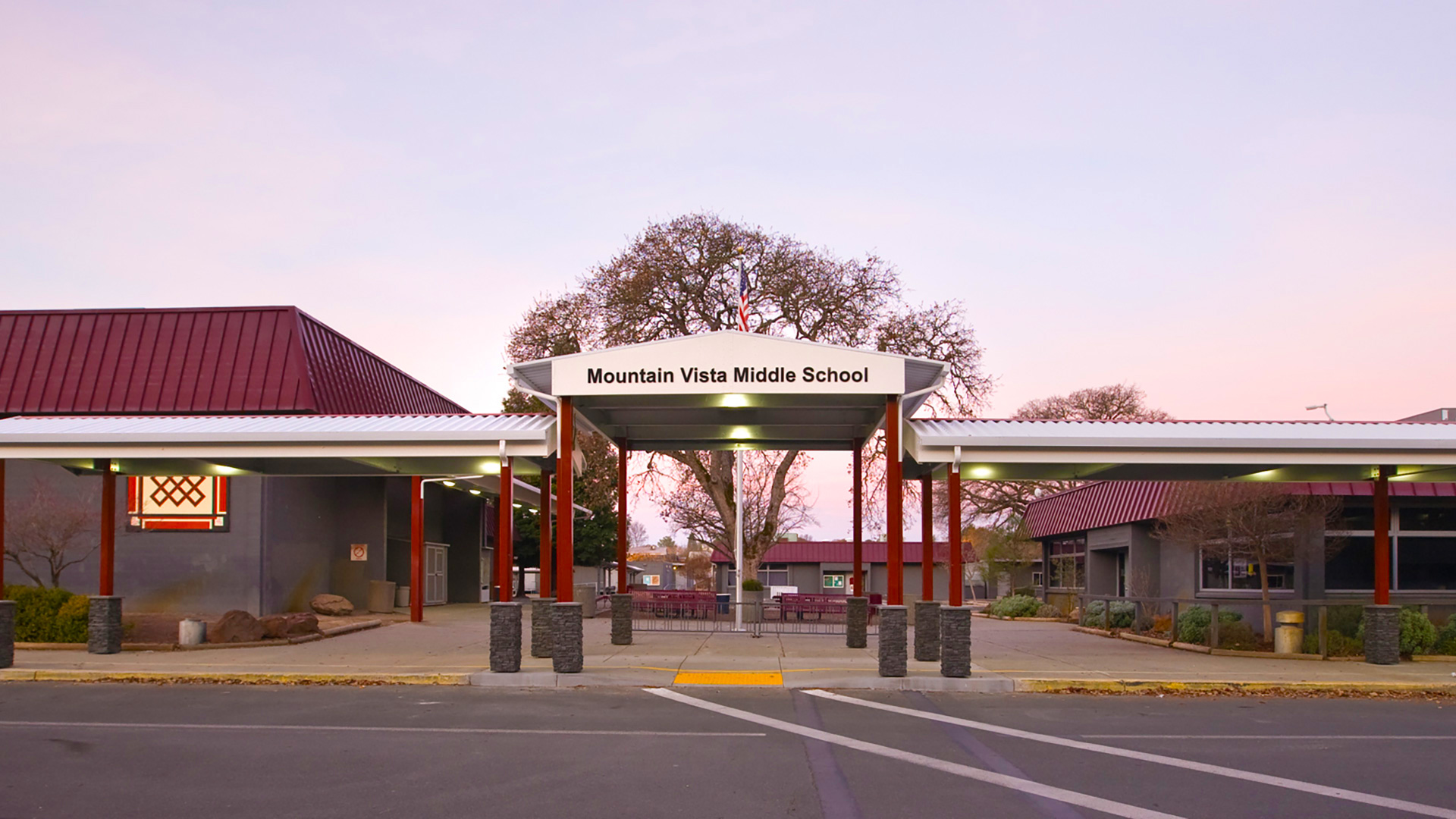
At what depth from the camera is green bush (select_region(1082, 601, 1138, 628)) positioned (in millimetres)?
26094

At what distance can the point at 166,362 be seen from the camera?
25906 mm

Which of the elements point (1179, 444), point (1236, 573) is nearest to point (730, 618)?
point (1236, 573)

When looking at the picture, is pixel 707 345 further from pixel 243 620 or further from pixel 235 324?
pixel 235 324

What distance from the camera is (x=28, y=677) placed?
15.5 meters

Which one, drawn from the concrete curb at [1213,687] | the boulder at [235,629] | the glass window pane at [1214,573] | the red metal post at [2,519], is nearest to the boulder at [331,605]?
the boulder at [235,629]

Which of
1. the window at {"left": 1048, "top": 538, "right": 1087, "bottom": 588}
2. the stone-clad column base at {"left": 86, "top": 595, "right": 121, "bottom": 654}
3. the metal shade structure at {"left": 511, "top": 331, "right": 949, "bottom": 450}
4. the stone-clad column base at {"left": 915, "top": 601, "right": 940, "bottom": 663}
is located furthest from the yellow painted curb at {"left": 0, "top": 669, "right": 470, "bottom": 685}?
the window at {"left": 1048, "top": 538, "right": 1087, "bottom": 588}

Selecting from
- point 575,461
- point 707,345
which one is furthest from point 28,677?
point 707,345

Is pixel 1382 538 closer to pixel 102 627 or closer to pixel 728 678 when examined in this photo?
pixel 728 678

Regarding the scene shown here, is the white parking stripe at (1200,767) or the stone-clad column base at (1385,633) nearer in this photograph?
the white parking stripe at (1200,767)

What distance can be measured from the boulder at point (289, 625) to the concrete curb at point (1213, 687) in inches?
517

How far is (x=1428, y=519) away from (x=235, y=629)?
22.9 meters

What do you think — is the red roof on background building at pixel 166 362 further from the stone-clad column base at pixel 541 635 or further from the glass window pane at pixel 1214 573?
the glass window pane at pixel 1214 573

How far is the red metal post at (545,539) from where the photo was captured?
19609 mm

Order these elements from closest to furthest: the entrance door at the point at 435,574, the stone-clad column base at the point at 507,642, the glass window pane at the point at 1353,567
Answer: the stone-clad column base at the point at 507,642 < the glass window pane at the point at 1353,567 < the entrance door at the point at 435,574
